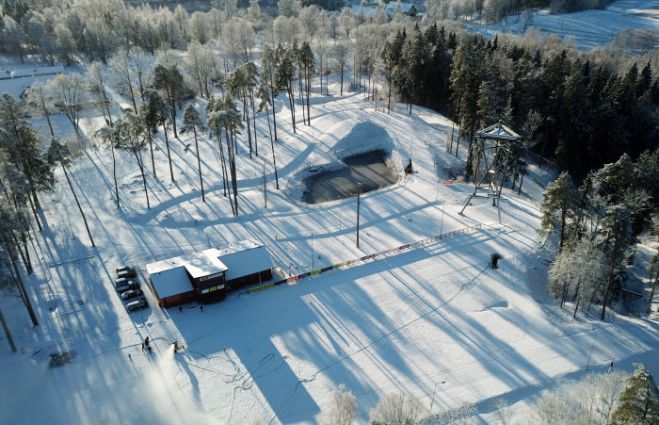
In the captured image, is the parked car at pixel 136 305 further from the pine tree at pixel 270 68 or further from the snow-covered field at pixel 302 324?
the pine tree at pixel 270 68

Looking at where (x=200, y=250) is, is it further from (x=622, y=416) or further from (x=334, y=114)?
(x=334, y=114)

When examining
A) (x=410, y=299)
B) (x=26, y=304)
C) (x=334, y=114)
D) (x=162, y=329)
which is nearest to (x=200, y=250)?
(x=162, y=329)

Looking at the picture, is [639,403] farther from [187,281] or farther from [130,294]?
[130,294]

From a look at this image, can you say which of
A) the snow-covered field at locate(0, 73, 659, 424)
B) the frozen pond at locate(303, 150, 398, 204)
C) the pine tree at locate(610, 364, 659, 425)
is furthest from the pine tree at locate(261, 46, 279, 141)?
the pine tree at locate(610, 364, 659, 425)

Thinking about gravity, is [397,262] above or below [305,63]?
below

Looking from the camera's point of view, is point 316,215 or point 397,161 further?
point 397,161

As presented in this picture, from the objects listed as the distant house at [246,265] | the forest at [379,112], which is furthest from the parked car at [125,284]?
the distant house at [246,265]

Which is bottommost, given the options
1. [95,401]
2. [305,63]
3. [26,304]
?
[95,401]
